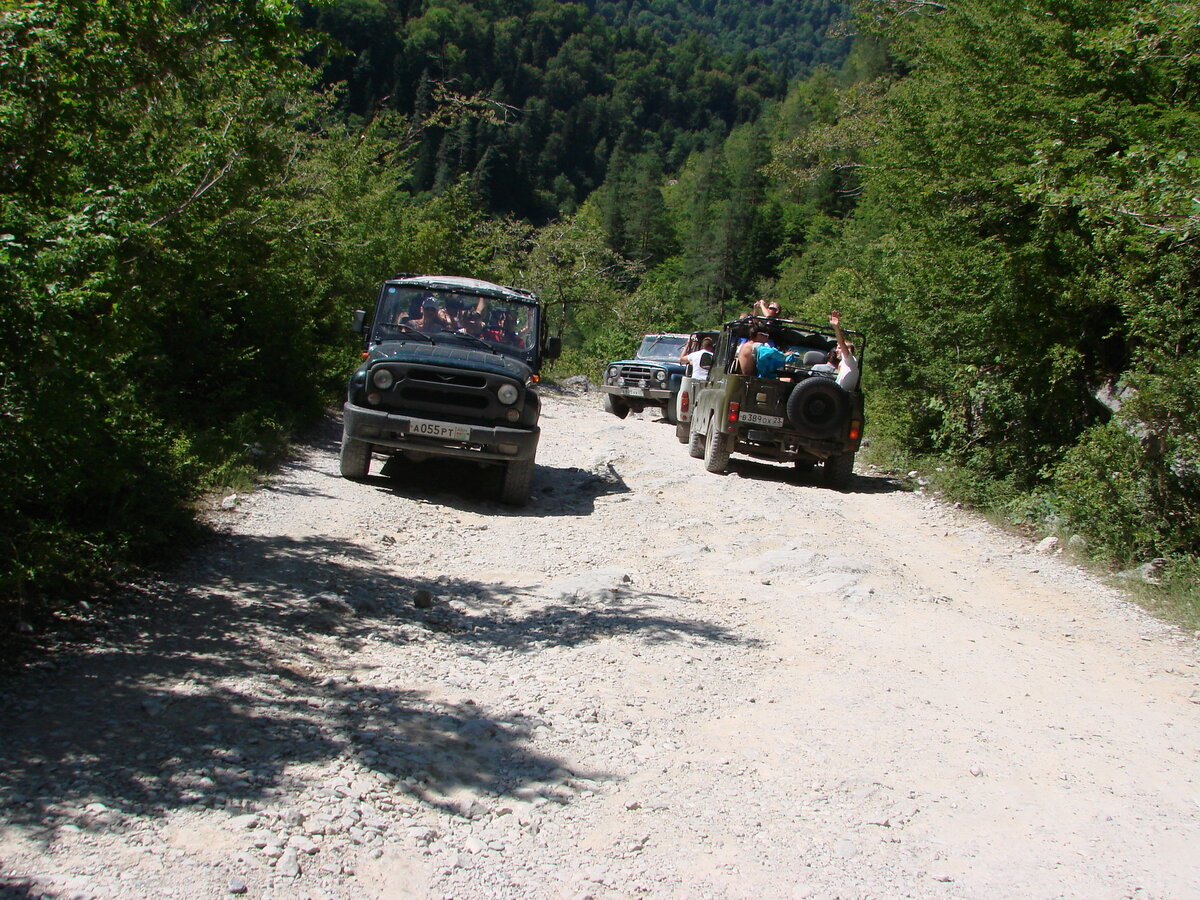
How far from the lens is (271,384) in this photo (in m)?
12.0

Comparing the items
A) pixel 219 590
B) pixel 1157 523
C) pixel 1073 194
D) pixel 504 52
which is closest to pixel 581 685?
pixel 219 590

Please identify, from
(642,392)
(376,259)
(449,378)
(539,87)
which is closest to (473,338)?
(449,378)

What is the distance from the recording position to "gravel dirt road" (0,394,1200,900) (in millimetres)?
3217

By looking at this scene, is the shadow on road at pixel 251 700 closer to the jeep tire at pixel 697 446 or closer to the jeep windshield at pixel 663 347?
the jeep tire at pixel 697 446

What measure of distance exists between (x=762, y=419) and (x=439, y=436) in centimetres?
470

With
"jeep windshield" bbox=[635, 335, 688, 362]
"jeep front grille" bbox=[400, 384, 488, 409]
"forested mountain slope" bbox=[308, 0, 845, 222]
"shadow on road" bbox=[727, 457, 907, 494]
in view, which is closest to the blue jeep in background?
"jeep windshield" bbox=[635, 335, 688, 362]

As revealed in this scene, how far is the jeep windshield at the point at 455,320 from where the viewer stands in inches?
399

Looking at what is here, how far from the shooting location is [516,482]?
925 cm

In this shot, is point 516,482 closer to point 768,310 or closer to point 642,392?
point 768,310

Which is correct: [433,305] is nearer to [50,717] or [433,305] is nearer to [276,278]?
[276,278]

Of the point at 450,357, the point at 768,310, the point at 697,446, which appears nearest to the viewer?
the point at 450,357

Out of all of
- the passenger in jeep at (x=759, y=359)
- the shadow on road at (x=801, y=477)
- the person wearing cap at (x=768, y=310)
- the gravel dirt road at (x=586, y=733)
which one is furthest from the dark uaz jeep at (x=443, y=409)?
the person wearing cap at (x=768, y=310)

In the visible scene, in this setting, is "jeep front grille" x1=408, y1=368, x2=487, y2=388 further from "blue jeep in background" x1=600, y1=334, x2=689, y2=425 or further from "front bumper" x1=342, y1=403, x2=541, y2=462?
"blue jeep in background" x1=600, y1=334, x2=689, y2=425

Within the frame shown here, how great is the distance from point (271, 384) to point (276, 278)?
1.35 m
